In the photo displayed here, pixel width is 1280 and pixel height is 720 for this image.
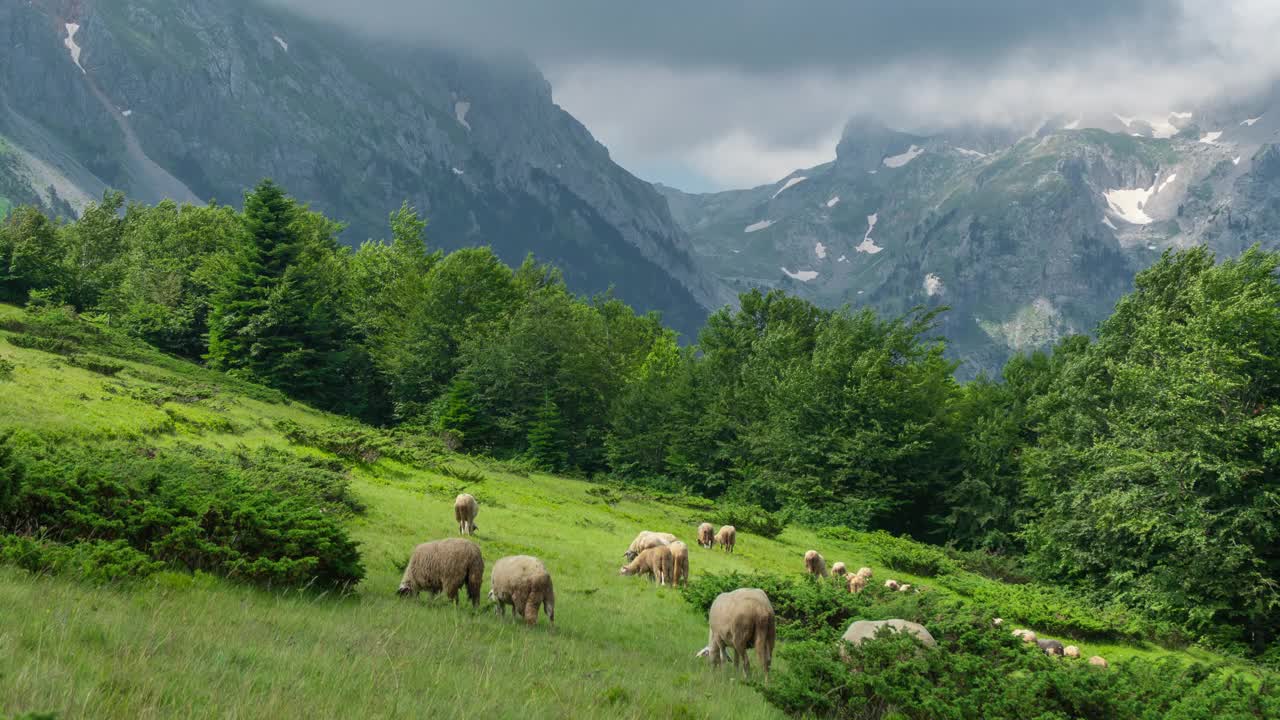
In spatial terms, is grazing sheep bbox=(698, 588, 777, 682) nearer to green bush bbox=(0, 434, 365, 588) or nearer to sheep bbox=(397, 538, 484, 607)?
sheep bbox=(397, 538, 484, 607)

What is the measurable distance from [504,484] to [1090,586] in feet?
99.9

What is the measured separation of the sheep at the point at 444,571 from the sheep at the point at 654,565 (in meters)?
9.38

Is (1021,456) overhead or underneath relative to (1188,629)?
overhead

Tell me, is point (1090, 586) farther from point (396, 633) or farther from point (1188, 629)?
point (396, 633)

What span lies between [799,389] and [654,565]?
36001 millimetres

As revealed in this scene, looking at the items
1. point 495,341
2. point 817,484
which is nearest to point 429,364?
point 495,341

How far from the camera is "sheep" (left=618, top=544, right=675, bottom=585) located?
2291 cm

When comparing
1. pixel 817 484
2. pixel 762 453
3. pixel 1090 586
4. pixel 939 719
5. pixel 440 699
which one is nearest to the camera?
pixel 440 699

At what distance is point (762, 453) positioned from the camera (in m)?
57.0

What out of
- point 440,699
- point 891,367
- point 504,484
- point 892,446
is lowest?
point 504,484

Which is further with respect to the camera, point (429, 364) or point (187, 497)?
point (429, 364)

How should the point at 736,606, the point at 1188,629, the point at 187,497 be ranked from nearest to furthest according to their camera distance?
the point at 187,497 → the point at 736,606 → the point at 1188,629

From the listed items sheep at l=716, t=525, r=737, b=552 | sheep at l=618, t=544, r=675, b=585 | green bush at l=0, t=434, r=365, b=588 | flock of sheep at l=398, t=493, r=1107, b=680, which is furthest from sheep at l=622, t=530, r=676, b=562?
green bush at l=0, t=434, r=365, b=588

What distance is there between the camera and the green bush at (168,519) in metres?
9.98
